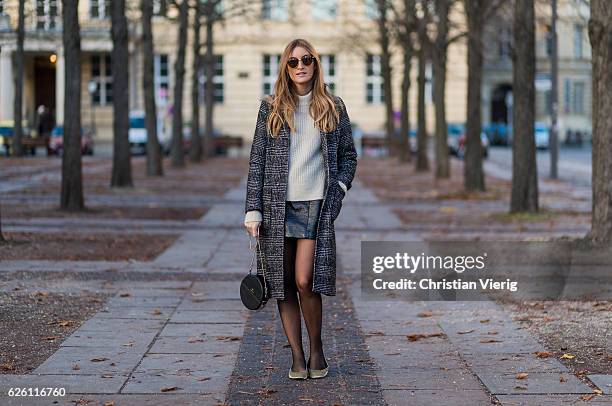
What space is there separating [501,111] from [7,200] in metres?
67.2

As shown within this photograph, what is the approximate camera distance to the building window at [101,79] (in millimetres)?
70938

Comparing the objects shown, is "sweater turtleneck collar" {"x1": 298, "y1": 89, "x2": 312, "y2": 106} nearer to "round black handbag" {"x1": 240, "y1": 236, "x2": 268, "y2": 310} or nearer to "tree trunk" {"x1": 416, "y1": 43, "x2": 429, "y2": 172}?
"round black handbag" {"x1": 240, "y1": 236, "x2": 268, "y2": 310}

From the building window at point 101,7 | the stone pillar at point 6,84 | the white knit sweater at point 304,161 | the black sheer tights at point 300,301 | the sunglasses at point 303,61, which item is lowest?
the black sheer tights at point 300,301

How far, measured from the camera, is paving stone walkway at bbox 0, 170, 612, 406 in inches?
291

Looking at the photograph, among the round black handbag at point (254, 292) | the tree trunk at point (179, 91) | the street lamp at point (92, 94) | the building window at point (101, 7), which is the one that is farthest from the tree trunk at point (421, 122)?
the round black handbag at point (254, 292)

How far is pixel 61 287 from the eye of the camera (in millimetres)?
11945

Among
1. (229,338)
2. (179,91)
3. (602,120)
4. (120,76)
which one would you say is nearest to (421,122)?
(179,91)

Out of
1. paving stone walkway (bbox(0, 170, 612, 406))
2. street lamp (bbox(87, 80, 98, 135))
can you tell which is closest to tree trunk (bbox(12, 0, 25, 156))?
street lamp (bbox(87, 80, 98, 135))

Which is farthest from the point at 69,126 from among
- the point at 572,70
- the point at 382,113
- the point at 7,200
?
the point at 572,70

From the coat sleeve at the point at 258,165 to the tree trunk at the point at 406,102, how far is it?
1270 inches

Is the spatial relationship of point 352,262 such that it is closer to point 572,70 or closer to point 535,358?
point 535,358

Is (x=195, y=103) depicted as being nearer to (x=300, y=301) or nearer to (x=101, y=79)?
(x=101, y=79)

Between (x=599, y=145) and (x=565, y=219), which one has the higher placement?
(x=599, y=145)

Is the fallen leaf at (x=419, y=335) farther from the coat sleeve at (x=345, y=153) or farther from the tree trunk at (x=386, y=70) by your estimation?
the tree trunk at (x=386, y=70)
